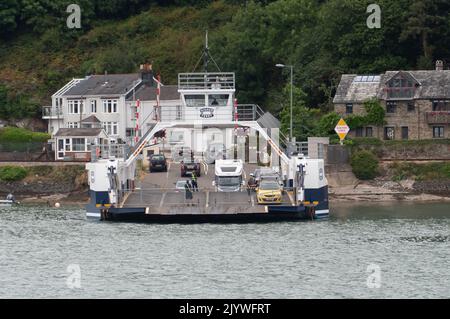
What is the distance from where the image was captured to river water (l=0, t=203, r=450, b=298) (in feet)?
208

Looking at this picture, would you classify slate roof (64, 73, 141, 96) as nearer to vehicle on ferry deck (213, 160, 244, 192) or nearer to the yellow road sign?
the yellow road sign

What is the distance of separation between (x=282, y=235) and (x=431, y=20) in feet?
137

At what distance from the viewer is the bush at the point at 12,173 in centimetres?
11244

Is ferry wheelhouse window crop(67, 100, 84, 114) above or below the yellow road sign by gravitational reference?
above

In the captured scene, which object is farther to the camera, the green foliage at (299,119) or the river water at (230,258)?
the green foliage at (299,119)

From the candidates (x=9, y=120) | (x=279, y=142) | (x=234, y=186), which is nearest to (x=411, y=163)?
(x=279, y=142)

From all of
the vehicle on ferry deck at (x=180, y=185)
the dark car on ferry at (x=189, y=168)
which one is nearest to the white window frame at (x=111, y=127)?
the dark car on ferry at (x=189, y=168)

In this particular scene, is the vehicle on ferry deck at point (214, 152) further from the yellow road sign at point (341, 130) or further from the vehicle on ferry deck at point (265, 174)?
the vehicle on ferry deck at point (265, 174)

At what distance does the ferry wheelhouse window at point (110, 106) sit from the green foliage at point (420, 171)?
29.1 metres

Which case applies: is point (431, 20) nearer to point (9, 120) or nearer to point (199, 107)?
point (199, 107)

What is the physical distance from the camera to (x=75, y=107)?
424 feet

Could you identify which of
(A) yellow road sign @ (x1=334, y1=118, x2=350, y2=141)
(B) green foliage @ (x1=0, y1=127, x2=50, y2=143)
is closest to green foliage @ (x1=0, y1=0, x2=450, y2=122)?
(A) yellow road sign @ (x1=334, y1=118, x2=350, y2=141)

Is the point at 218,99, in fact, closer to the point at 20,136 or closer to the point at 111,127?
the point at 20,136

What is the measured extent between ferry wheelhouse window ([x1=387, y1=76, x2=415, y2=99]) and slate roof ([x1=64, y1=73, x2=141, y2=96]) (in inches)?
987
